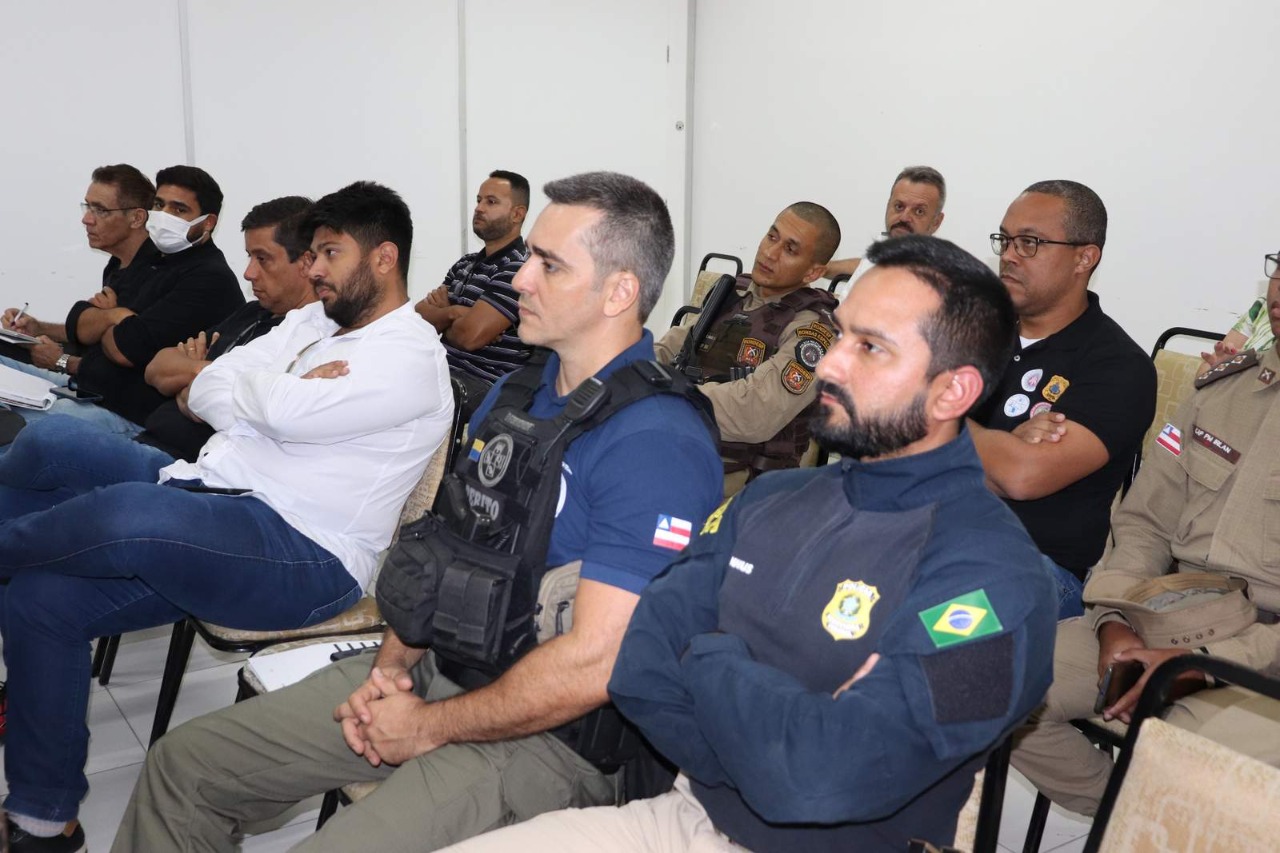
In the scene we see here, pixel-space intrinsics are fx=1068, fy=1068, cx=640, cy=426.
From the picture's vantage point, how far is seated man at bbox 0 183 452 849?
2.11 meters

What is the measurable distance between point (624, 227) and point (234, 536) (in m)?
1.02

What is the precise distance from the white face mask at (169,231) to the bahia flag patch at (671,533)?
3.02m

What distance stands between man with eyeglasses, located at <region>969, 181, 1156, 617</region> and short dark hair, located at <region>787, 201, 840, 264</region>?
0.89 metres

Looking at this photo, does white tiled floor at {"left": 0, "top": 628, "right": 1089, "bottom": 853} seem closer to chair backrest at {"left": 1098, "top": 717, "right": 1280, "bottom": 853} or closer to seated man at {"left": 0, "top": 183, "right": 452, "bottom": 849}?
seated man at {"left": 0, "top": 183, "right": 452, "bottom": 849}

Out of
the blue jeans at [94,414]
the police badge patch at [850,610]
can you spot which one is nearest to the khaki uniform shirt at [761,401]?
the police badge patch at [850,610]

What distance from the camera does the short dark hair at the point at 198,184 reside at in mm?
4008

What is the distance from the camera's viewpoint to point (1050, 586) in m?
1.21

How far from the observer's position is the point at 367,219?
2.51 metres

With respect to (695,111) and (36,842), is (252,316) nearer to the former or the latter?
(36,842)

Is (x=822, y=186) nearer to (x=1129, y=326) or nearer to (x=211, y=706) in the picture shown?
(x=1129, y=326)

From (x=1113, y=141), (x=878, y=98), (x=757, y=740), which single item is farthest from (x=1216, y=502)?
(x=878, y=98)

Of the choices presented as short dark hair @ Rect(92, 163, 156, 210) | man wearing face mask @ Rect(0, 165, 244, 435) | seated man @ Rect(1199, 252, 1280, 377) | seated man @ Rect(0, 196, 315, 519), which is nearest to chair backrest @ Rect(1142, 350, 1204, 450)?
seated man @ Rect(1199, 252, 1280, 377)

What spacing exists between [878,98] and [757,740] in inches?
194

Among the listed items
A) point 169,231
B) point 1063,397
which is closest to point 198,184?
point 169,231
